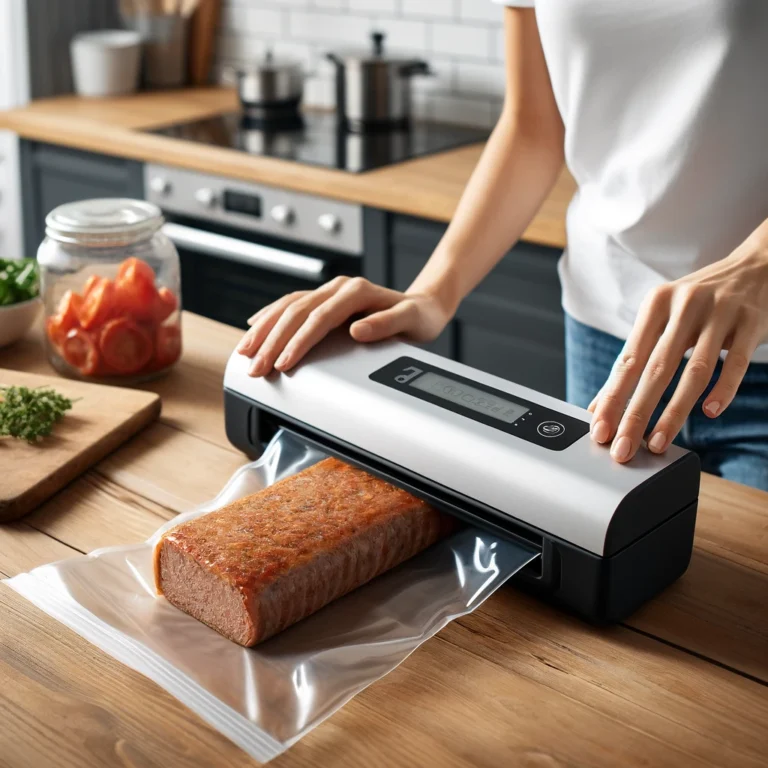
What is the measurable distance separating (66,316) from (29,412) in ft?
0.59

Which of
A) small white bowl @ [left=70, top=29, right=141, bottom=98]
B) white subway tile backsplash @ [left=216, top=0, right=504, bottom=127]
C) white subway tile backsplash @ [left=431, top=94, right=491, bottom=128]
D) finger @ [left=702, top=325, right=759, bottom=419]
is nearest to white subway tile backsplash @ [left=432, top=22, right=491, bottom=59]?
white subway tile backsplash @ [left=216, top=0, right=504, bottom=127]

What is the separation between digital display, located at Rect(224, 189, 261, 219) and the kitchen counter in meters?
1.57

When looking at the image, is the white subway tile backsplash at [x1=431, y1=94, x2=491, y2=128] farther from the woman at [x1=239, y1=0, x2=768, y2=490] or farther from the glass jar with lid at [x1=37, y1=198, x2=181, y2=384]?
the glass jar with lid at [x1=37, y1=198, x2=181, y2=384]

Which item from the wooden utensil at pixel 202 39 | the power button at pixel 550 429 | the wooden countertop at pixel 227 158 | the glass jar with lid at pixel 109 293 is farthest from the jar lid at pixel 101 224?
the wooden utensil at pixel 202 39

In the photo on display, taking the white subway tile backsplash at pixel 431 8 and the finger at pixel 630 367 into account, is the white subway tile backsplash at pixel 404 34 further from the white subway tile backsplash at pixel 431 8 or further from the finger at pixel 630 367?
the finger at pixel 630 367

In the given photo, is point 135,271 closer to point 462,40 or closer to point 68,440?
point 68,440

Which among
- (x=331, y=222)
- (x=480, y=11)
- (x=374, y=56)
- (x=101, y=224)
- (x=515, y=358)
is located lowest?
(x=515, y=358)

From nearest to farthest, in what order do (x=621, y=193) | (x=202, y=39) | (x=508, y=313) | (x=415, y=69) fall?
(x=621, y=193) → (x=508, y=313) → (x=415, y=69) → (x=202, y=39)

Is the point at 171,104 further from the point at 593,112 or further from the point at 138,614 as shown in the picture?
the point at 138,614

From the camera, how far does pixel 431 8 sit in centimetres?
281

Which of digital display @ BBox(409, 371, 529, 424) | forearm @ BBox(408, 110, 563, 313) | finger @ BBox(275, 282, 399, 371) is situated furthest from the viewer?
forearm @ BBox(408, 110, 563, 313)

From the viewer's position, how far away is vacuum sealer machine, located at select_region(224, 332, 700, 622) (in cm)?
82

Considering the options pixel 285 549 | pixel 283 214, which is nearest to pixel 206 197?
pixel 283 214

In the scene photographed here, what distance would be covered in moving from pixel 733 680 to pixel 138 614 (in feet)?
1.49
